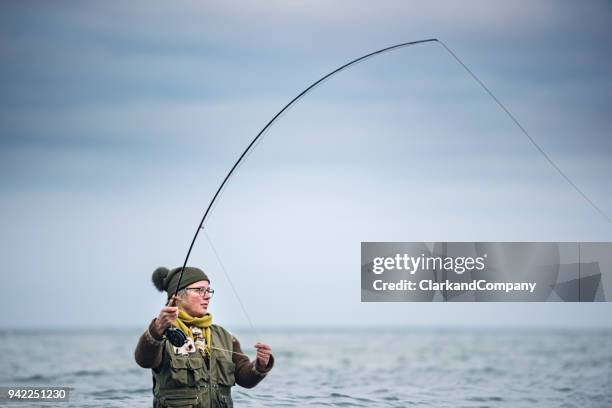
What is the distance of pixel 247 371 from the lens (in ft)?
17.4

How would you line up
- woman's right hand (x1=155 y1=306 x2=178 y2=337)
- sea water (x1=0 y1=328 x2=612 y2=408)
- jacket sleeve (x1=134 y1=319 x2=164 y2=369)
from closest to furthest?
woman's right hand (x1=155 y1=306 x2=178 y2=337) → jacket sleeve (x1=134 y1=319 x2=164 y2=369) → sea water (x1=0 y1=328 x2=612 y2=408)

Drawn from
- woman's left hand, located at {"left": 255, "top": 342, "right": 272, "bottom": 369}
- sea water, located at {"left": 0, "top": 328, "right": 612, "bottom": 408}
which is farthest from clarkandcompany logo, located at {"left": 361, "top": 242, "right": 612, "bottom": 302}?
woman's left hand, located at {"left": 255, "top": 342, "right": 272, "bottom": 369}

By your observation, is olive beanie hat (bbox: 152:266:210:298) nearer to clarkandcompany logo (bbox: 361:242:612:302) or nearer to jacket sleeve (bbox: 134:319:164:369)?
jacket sleeve (bbox: 134:319:164:369)

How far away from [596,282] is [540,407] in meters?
1.61

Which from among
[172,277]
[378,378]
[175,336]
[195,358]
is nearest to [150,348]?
[175,336]

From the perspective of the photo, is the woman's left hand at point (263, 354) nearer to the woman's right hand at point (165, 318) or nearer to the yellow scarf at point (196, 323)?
the yellow scarf at point (196, 323)

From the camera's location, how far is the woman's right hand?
4703mm

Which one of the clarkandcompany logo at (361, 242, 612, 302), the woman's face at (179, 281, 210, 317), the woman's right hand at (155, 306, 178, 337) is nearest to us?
the woman's right hand at (155, 306, 178, 337)

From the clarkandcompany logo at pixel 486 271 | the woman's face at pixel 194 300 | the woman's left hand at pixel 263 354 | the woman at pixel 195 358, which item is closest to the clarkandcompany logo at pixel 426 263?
the clarkandcompany logo at pixel 486 271

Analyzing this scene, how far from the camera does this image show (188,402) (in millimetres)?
5082

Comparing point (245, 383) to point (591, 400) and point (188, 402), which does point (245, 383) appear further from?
point (591, 400)

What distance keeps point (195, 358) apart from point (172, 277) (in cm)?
49

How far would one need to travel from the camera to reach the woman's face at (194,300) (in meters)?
5.16

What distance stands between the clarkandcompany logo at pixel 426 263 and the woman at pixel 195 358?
11.2 ft
